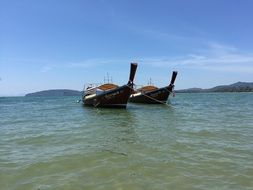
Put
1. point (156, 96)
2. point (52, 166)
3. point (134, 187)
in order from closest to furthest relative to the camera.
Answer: point (134, 187)
point (52, 166)
point (156, 96)

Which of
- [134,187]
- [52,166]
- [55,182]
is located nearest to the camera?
[134,187]

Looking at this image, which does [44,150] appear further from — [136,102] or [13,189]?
[136,102]

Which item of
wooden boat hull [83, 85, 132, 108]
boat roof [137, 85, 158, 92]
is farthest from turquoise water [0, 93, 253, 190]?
boat roof [137, 85, 158, 92]

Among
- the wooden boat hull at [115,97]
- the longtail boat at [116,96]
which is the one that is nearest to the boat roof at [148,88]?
the longtail boat at [116,96]

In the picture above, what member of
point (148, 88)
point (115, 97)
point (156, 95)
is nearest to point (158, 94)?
point (156, 95)

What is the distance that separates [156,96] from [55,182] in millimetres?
36051

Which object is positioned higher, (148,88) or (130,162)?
(148,88)

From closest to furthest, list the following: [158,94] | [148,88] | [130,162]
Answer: [130,162]
[158,94]
[148,88]

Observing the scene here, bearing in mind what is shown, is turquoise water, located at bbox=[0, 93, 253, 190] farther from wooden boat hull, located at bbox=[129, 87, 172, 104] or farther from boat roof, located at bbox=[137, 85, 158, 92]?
boat roof, located at bbox=[137, 85, 158, 92]

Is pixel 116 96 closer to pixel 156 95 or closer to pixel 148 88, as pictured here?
pixel 156 95

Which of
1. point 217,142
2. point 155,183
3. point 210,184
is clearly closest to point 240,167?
point 210,184

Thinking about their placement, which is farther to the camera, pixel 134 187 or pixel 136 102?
pixel 136 102

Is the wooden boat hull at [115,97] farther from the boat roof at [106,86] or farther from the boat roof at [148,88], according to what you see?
the boat roof at [148,88]

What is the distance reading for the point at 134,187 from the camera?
6613 mm
